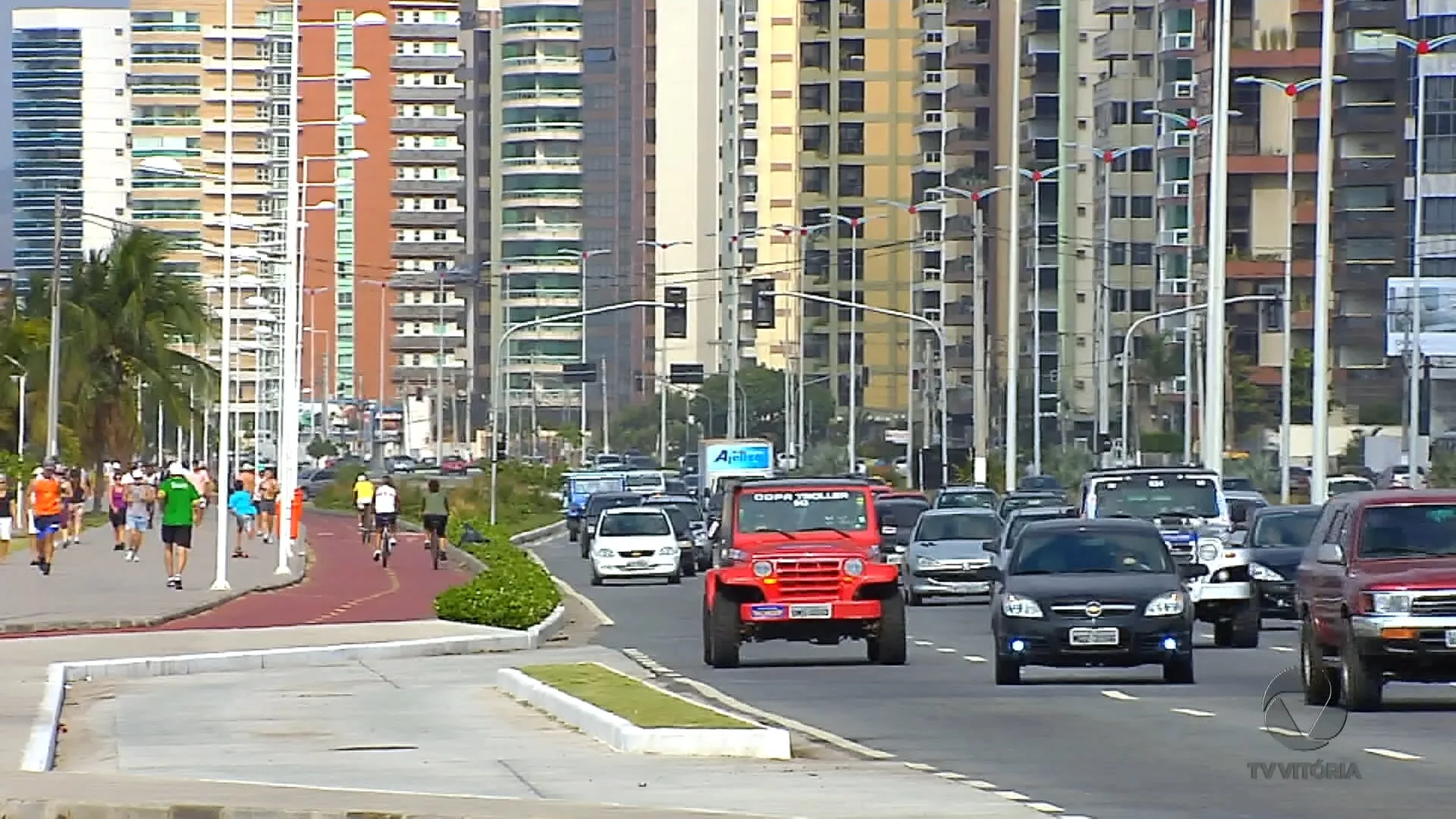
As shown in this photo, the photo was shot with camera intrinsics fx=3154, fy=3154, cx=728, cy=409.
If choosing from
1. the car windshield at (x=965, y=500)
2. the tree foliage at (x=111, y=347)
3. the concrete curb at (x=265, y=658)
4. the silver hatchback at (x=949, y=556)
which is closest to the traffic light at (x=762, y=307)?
the car windshield at (x=965, y=500)

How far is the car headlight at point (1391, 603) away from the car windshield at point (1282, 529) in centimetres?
1714

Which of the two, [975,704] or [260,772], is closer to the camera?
[260,772]

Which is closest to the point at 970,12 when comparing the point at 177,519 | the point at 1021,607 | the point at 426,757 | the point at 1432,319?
the point at 1432,319

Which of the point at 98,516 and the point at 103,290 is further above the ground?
the point at 103,290

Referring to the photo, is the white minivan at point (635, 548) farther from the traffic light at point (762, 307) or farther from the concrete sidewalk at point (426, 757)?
the concrete sidewalk at point (426, 757)

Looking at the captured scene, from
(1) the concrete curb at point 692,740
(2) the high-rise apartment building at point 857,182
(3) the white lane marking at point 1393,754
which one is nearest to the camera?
(3) the white lane marking at point 1393,754

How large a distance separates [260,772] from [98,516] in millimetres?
84507

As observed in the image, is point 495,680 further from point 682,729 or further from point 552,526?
point 552,526

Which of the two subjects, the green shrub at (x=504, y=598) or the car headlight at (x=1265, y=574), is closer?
the green shrub at (x=504, y=598)

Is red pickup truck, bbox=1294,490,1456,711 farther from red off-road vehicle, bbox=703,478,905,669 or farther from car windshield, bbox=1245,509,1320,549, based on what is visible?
car windshield, bbox=1245,509,1320,549

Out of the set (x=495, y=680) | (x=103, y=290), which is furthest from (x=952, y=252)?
(x=495, y=680)

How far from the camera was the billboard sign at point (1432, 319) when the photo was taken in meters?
99.5

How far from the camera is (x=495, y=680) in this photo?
29.1 meters

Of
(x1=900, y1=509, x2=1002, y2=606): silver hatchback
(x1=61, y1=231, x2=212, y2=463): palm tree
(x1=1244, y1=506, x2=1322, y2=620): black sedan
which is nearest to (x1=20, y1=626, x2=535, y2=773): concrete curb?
(x1=1244, y1=506, x2=1322, y2=620): black sedan
